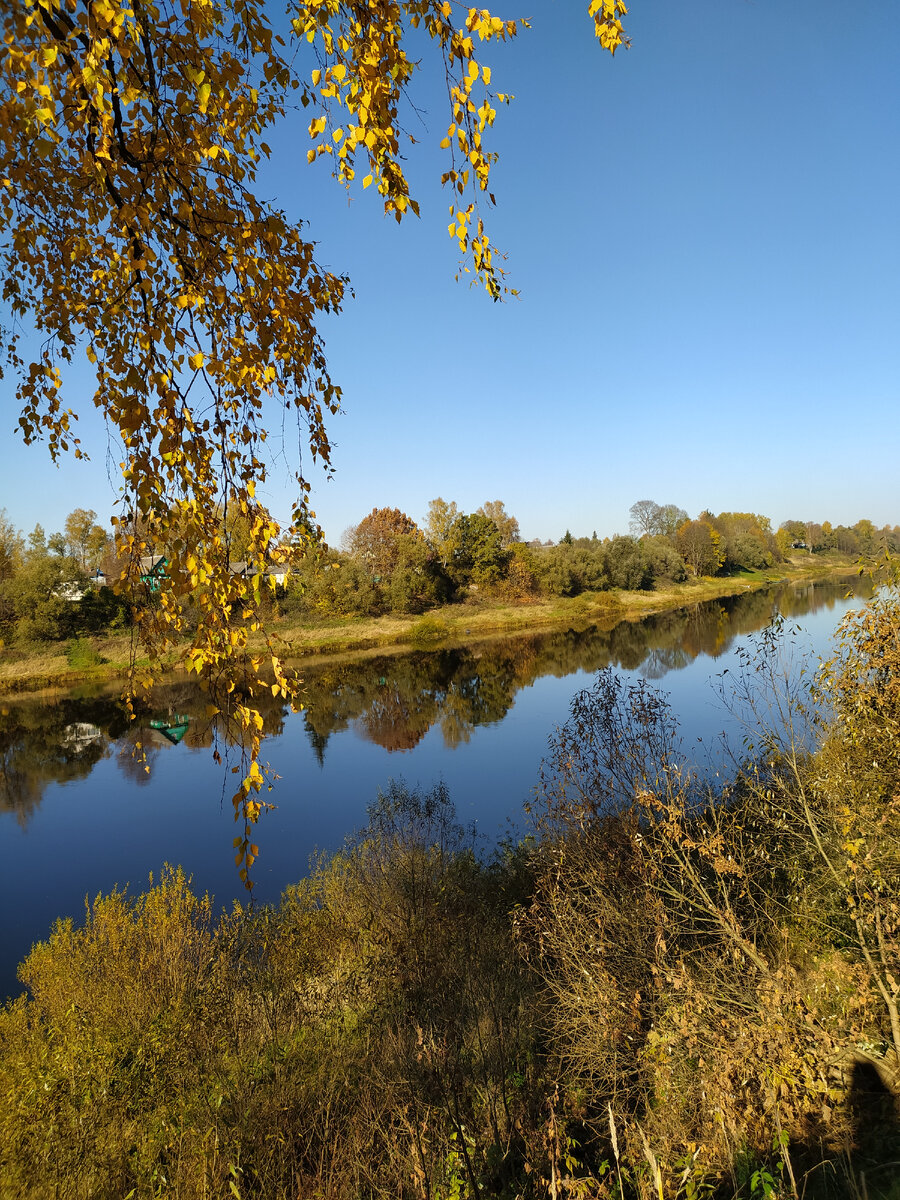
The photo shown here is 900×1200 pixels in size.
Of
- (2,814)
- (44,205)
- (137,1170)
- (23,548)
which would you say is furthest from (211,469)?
(23,548)

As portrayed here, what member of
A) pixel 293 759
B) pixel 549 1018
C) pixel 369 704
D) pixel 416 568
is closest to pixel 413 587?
pixel 416 568

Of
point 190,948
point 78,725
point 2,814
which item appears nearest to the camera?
point 190,948

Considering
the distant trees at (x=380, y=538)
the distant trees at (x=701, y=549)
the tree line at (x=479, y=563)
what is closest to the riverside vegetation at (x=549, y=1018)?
the tree line at (x=479, y=563)

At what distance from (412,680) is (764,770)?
18702 millimetres

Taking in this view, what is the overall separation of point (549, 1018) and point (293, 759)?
12310 mm

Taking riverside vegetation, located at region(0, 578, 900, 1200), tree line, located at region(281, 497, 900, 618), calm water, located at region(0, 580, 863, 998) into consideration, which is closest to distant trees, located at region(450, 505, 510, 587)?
tree line, located at region(281, 497, 900, 618)

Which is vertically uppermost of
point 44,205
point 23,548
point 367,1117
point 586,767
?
point 23,548

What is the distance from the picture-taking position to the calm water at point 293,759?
1156cm

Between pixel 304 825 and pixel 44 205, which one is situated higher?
pixel 44 205

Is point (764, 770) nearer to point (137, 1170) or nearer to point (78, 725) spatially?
point (137, 1170)

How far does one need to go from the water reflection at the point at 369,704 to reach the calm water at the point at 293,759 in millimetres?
95

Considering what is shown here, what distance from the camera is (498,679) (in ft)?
83.4

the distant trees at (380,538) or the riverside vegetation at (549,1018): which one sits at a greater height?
the distant trees at (380,538)

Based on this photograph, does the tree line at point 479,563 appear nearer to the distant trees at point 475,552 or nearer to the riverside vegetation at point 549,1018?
the distant trees at point 475,552
